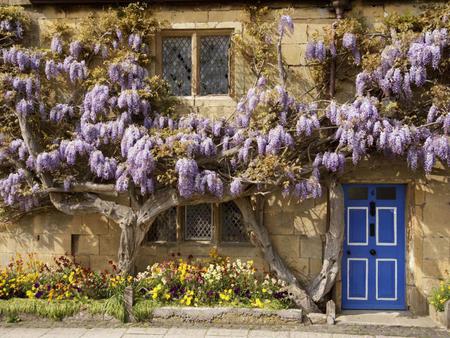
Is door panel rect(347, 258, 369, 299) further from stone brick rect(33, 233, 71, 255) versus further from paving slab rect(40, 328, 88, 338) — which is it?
stone brick rect(33, 233, 71, 255)

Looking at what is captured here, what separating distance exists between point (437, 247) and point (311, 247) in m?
1.95

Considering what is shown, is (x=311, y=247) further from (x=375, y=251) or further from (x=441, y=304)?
(x=441, y=304)

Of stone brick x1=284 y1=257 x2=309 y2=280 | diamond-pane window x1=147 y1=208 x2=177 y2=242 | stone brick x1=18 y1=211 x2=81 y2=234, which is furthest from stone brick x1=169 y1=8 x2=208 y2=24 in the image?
stone brick x1=284 y1=257 x2=309 y2=280

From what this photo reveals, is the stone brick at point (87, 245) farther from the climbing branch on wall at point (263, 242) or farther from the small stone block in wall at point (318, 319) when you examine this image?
the small stone block in wall at point (318, 319)

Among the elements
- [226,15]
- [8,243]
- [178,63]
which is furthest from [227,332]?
[226,15]

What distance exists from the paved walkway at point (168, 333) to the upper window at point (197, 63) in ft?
12.6

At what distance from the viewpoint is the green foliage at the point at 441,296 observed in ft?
23.3

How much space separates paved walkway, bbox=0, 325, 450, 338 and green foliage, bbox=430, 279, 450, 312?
15.7 inches

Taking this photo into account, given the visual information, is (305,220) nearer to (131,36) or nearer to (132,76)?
(132,76)

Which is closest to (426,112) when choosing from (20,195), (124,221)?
(124,221)

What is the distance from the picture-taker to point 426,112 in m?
7.57

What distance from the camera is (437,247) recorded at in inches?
303

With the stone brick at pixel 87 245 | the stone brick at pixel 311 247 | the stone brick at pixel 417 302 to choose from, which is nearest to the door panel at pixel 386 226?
the stone brick at pixel 417 302

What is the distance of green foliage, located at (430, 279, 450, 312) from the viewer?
7.10 metres
